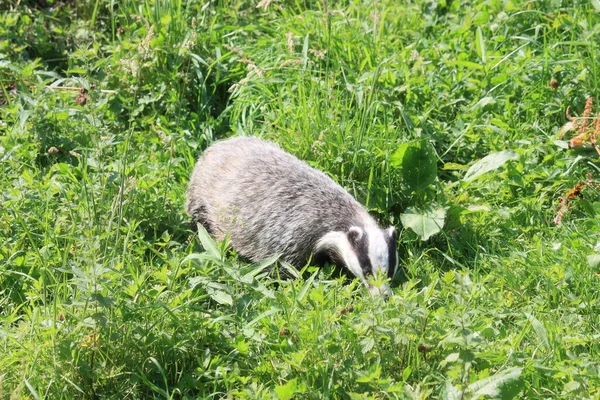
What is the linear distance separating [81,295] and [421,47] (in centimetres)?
361

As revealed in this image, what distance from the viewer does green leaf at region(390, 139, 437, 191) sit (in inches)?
216

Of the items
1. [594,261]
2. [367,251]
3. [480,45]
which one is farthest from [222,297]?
[480,45]

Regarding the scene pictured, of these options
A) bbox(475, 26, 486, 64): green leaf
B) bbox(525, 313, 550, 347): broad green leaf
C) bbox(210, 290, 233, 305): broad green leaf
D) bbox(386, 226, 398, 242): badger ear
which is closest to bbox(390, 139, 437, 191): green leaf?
bbox(386, 226, 398, 242): badger ear

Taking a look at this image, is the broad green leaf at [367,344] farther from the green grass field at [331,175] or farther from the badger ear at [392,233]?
the badger ear at [392,233]

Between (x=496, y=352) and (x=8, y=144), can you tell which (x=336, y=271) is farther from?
(x=8, y=144)

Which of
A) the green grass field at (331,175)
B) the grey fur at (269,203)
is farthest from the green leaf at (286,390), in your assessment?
the grey fur at (269,203)

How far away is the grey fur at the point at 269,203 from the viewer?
17.8ft

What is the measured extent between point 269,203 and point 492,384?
90.4 inches

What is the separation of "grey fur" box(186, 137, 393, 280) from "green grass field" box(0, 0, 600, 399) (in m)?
0.17

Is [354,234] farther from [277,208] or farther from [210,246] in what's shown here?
[210,246]

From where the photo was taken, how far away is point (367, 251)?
16.5ft

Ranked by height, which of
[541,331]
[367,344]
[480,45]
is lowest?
[541,331]

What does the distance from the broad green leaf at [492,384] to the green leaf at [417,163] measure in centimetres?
204

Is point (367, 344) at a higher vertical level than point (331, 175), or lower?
higher
